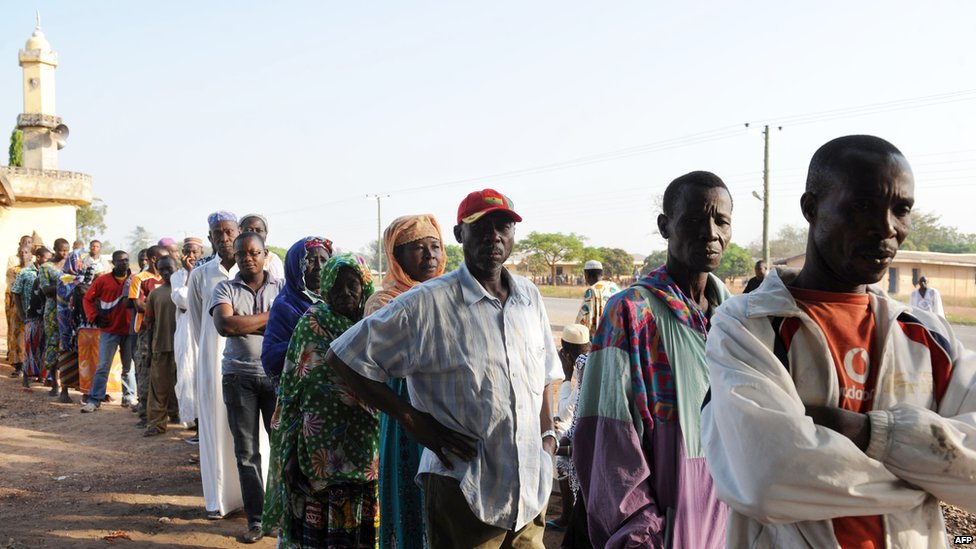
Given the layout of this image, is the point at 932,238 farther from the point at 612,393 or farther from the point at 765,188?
the point at 612,393

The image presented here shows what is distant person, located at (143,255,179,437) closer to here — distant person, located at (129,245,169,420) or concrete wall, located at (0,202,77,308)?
distant person, located at (129,245,169,420)

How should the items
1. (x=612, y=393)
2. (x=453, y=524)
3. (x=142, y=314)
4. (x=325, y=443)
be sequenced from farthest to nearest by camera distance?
(x=142, y=314) → (x=325, y=443) → (x=453, y=524) → (x=612, y=393)

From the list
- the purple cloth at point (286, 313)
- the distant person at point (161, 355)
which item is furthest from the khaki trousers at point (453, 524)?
the distant person at point (161, 355)

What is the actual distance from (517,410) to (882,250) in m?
1.63

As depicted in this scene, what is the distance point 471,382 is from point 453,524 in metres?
0.53

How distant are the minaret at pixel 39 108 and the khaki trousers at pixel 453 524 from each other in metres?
30.5

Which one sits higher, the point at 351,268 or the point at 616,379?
the point at 351,268

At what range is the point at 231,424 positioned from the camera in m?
5.49

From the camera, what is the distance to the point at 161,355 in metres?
9.52

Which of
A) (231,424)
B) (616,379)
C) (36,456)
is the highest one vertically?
(616,379)

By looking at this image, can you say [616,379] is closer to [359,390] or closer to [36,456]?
[359,390]

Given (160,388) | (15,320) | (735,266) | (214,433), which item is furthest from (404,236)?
(735,266)

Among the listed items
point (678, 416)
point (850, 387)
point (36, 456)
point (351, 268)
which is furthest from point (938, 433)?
point (36, 456)

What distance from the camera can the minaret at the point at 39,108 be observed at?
2906 cm
